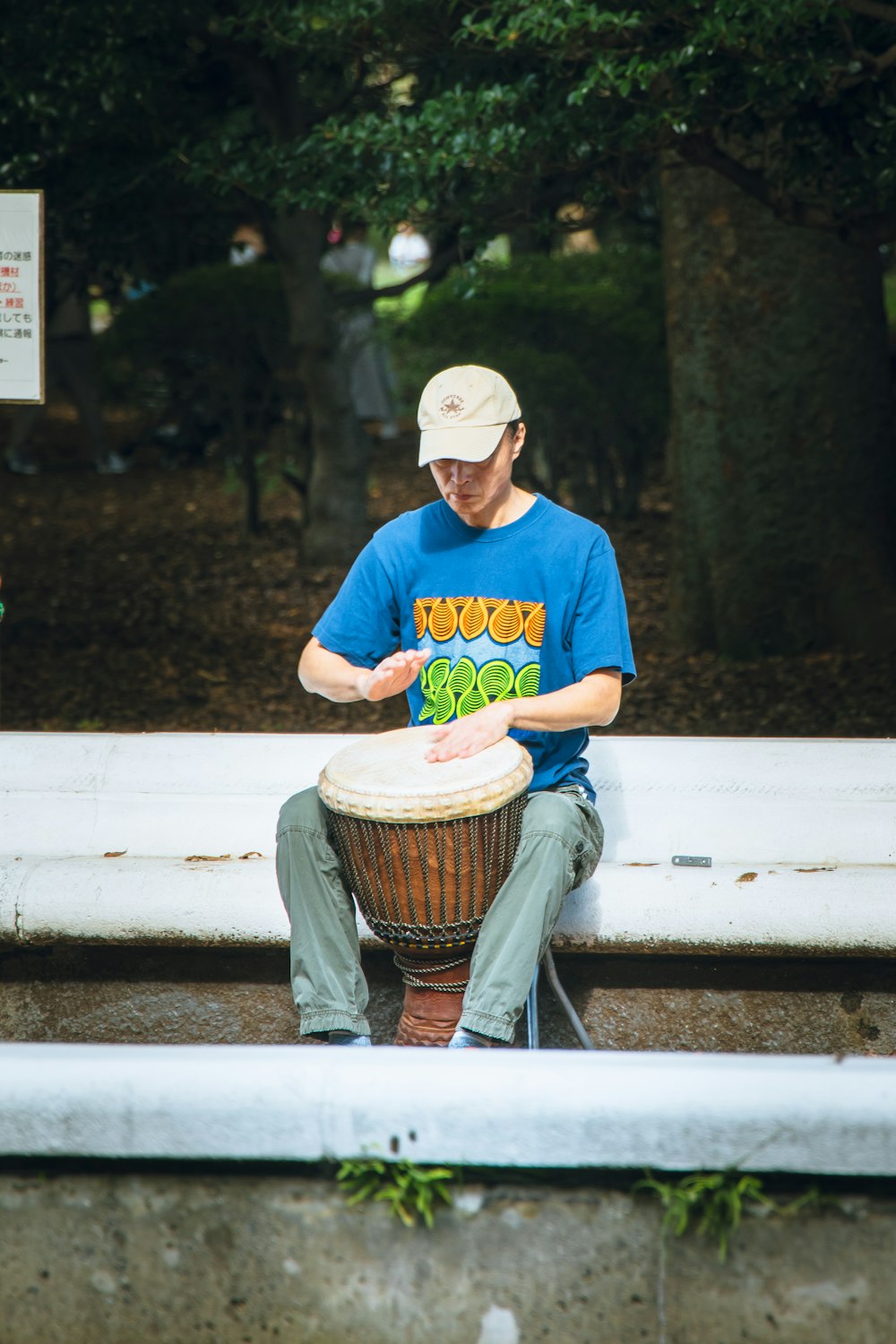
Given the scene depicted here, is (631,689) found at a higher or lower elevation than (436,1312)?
higher

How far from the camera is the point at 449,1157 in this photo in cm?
259

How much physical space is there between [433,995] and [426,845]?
40cm

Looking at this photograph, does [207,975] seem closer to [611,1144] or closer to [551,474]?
[611,1144]

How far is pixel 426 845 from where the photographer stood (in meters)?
3.30

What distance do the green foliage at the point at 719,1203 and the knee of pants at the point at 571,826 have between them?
882 mm

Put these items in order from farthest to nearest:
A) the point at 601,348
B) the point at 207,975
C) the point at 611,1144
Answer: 1. the point at 601,348
2. the point at 207,975
3. the point at 611,1144

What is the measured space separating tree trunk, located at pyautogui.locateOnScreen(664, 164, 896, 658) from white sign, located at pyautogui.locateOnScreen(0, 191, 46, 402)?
3.53 metres

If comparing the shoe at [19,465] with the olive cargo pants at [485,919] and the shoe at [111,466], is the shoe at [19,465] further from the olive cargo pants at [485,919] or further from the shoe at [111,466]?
the olive cargo pants at [485,919]

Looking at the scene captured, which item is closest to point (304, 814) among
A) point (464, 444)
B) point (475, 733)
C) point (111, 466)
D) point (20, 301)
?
point (475, 733)

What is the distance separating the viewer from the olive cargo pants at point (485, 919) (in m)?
3.15

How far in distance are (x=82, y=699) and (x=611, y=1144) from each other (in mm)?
5105

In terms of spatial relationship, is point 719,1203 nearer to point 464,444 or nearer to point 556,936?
point 556,936

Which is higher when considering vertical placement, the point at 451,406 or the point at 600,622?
the point at 451,406

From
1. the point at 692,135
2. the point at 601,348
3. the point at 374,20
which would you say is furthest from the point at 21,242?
the point at 601,348
